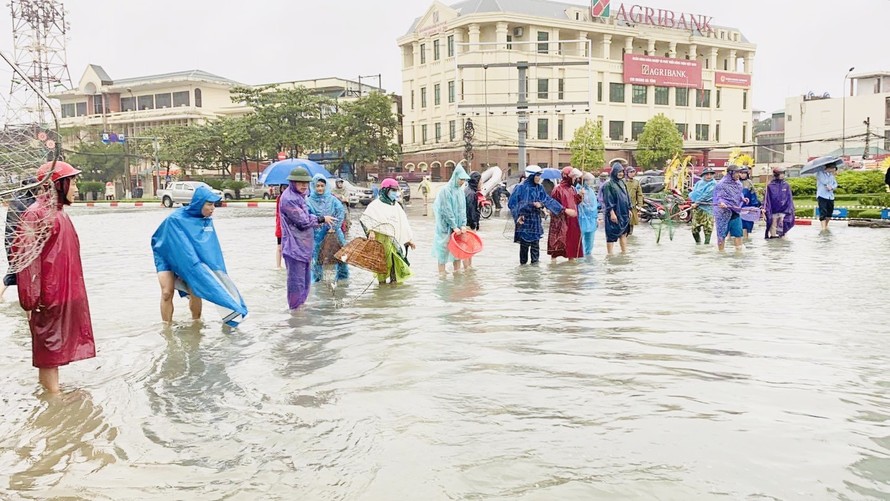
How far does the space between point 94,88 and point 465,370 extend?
76734 millimetres

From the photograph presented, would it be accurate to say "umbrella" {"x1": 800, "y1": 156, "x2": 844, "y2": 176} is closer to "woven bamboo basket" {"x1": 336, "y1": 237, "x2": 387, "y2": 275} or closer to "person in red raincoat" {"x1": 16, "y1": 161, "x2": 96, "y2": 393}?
"woven bamboo basket" {"x1": 336, "y1": 237, "x2": 387, "y2": 275}

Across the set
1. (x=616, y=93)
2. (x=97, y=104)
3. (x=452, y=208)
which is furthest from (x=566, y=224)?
(x=97, y=104)

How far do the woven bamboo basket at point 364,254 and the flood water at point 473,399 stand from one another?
1.31 feet

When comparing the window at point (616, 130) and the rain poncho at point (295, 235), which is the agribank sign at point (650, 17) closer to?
the window at point (616, 130)

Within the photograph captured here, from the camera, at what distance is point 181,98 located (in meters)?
68.7

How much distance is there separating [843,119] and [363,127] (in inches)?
1812

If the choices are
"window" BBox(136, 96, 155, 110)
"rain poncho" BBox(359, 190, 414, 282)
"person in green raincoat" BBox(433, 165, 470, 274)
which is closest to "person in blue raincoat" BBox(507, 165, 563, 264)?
"person in green raincoat" BBox(433, 165, 470, 274)

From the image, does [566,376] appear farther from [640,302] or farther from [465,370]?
[640,302]

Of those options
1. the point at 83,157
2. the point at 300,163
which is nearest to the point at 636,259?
the point at 300,163

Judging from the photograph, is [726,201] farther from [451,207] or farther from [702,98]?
[702,98]

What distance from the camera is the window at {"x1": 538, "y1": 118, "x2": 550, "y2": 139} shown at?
2127 inches

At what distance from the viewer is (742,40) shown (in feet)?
210

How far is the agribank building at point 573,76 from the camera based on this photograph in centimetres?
5103

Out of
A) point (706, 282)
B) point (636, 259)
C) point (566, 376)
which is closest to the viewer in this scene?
point (566, 376)
